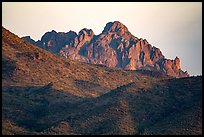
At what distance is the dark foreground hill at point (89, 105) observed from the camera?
69.2 meters

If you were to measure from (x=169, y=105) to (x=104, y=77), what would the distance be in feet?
173

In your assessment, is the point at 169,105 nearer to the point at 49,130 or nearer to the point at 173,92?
the point at 173,92

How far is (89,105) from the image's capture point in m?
80.7

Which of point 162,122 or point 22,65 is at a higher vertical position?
point 22,65

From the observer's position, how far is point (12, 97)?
3516 inches

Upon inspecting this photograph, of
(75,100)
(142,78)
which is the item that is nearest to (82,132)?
(75,100)

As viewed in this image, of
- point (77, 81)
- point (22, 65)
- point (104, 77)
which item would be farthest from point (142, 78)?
point (22, 65)

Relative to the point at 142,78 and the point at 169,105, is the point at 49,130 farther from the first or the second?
the point at 142,78

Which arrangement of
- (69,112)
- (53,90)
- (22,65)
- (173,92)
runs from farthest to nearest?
1. (22,65)
2. (53,90)
3. (173,92)
4. (69,112)

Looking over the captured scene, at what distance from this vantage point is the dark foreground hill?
227ft

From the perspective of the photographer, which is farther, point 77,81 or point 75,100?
point 77,81

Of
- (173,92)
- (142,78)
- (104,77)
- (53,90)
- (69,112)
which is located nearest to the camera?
(69,112)

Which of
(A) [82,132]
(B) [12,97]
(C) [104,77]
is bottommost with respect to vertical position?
(A) [82,132]

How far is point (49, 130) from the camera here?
222 ft
